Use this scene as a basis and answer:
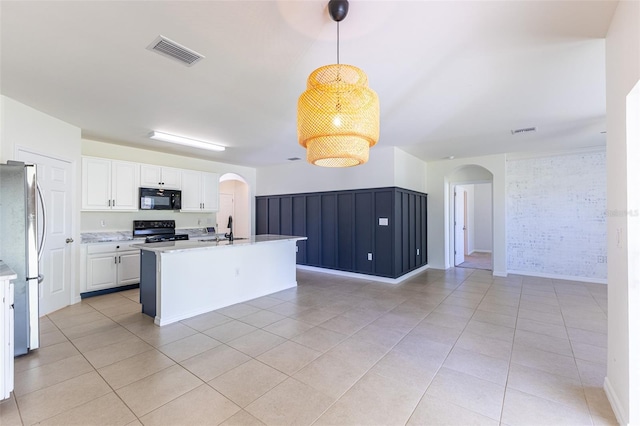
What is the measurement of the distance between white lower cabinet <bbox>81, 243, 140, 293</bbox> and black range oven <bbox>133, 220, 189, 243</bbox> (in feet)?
1.37

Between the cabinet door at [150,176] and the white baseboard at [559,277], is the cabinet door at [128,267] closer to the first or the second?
the cabinet door at [150,176]

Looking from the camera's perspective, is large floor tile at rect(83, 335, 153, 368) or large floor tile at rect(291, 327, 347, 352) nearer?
large floor tile at rect(83, 335, 153, 368)

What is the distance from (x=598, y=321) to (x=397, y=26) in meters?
4.33

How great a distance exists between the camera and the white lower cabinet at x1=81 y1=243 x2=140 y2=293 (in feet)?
15.1

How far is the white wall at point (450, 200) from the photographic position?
20.8 ft

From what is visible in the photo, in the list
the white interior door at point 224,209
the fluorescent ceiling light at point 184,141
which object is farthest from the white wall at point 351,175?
the white interior door at point 224,209

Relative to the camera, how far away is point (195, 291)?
3.81 m

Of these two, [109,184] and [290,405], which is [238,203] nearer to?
[109,184]

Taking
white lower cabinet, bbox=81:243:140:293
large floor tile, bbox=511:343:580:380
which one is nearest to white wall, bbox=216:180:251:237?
white lower cabinet, bbox=81:243:140:293

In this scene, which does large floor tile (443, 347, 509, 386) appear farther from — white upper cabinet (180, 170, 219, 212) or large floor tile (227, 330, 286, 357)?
white upper cabinet (180, 170, 219, 212)

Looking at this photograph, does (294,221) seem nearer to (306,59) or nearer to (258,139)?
(258,139)

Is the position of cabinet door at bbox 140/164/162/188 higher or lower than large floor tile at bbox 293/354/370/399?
higher

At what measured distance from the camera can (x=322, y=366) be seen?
8.21ft

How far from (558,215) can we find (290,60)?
6497 mm
